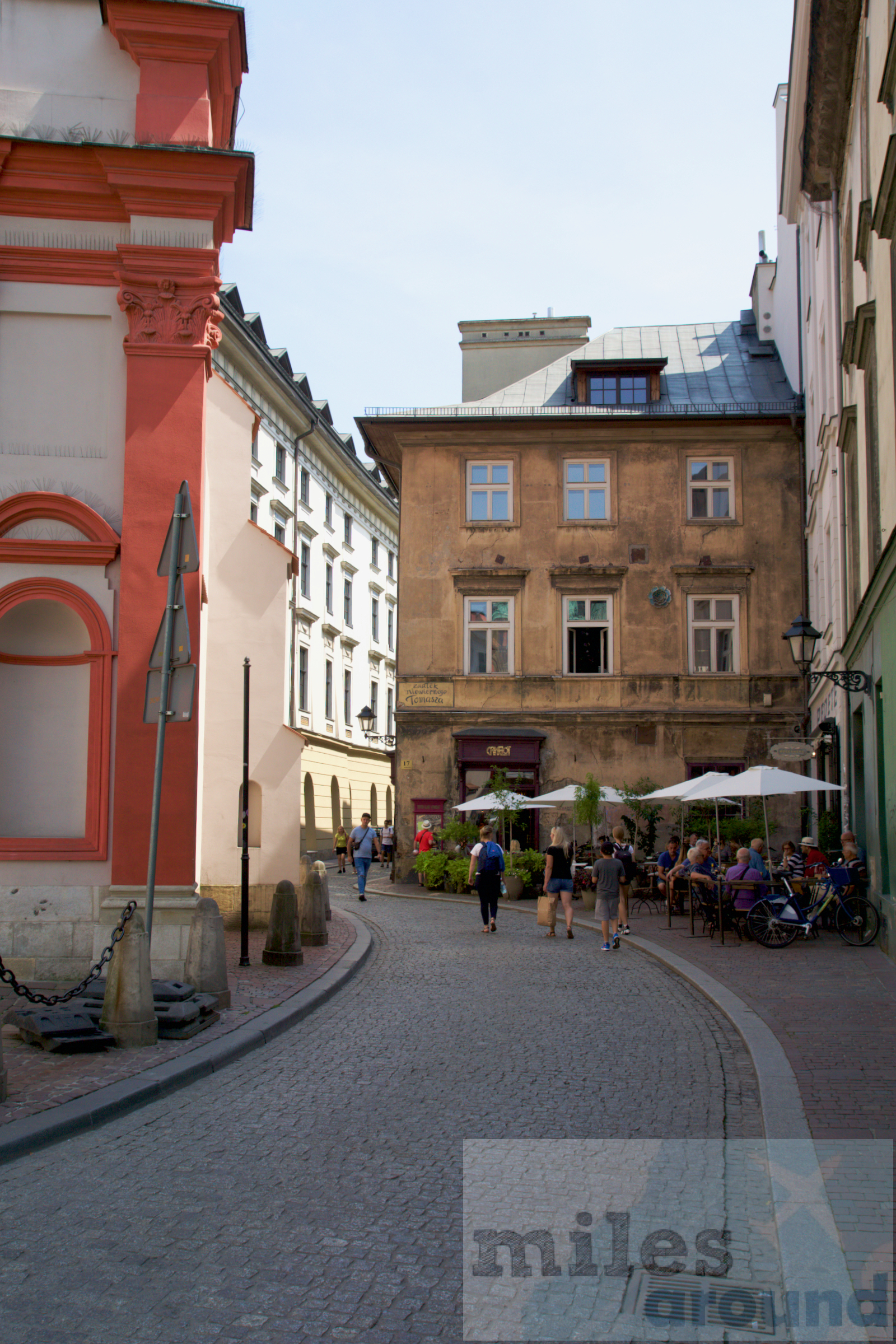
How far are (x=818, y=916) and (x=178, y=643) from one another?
10.5 meters

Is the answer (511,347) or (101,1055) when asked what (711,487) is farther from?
(101,1055)

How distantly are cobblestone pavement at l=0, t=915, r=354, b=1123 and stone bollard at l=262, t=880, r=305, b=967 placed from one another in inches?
6.4

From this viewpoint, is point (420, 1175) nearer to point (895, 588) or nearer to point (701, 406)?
point (895, 588)

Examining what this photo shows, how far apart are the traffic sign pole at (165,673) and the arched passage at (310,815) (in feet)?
115

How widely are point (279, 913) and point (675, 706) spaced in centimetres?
2011

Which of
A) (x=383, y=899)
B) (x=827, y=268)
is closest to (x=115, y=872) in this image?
(x=383, y=899)

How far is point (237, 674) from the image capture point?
16984 mm

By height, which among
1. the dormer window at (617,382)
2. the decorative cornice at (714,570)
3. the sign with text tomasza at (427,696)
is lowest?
the sign with text tomasza at (427,696)

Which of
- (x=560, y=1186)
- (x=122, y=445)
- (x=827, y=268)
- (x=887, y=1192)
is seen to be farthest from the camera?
(x=827, y=268)

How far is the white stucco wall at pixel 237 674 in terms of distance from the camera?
54.5 feet

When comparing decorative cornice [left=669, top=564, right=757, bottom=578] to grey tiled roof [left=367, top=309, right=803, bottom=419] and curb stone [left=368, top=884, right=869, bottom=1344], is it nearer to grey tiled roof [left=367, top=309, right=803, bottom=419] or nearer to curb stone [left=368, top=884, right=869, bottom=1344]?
grey tiled roof [left=367, top=309, right=803, bottom=419]

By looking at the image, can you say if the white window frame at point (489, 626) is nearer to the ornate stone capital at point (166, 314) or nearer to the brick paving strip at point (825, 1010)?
the brick paving strip at point (825, 1010)

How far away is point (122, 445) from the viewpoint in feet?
42.0

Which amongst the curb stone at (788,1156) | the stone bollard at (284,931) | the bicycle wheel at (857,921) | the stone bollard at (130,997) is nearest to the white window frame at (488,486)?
the bicycle wheel at (857,921)
